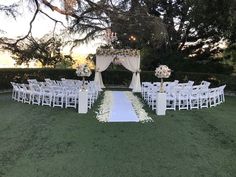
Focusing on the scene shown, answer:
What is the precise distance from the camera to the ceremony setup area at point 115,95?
7676 mm

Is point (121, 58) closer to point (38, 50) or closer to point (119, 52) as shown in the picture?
point (119, 52)

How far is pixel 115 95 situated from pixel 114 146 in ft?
34.9

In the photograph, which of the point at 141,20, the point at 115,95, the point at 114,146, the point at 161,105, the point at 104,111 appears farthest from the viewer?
the point at 141,20

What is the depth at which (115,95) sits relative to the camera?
1930 cm

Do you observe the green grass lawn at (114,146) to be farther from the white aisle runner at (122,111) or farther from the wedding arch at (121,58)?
the wedding arch at (121,58)

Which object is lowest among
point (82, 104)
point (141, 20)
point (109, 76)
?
point (82, 104)

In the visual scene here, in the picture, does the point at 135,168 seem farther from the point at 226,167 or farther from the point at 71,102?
the point at 71,102

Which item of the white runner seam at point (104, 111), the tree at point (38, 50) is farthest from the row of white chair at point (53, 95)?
the tree at point (38, 50)

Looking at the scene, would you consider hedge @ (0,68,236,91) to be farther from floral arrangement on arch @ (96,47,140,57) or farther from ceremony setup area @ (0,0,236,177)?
floral arrangement on arch @ (96,47,140,57)

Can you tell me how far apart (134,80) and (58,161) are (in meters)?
15.5

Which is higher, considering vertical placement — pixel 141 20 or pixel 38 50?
pixel 141 20

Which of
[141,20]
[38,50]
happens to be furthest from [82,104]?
[38,50]

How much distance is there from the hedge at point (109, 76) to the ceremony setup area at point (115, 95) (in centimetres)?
7

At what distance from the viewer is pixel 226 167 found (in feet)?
24.0
